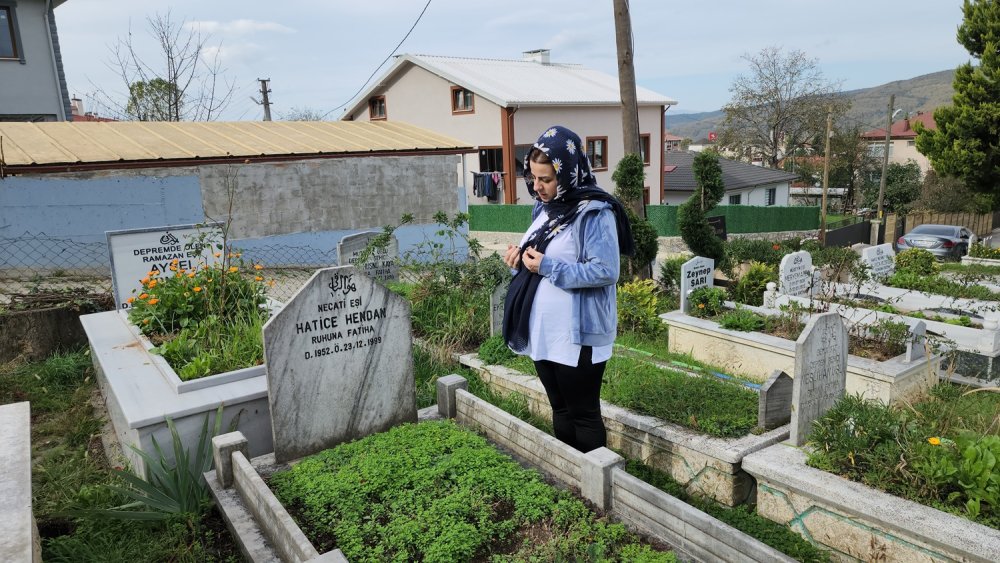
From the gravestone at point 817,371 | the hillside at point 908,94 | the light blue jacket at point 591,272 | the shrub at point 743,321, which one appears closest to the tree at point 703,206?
the shrub at point 743,321

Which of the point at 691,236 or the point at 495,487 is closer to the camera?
the point at 495,487

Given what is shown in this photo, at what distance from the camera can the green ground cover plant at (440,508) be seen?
3061 millimetres

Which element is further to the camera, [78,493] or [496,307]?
[496,307]

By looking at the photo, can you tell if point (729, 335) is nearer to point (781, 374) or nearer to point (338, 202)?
point (781, 374)

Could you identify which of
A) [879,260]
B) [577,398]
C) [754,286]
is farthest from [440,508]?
[879,260]

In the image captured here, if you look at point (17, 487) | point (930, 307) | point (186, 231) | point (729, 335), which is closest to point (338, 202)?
point (186, 231)

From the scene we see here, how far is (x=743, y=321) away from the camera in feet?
21.1

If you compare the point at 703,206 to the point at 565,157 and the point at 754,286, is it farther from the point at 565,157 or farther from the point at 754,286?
the point at 565,157

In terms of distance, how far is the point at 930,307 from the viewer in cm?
808

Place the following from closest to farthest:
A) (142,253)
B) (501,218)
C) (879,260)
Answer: (142,253) → (879,260) → (501,218)

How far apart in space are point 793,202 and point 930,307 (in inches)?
1888

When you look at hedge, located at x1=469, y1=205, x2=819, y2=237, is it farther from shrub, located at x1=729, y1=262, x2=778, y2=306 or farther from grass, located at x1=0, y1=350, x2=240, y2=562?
grass, located at x1=0, y1=350, x2=240, y2=562

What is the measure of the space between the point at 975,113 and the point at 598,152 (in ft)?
46.6

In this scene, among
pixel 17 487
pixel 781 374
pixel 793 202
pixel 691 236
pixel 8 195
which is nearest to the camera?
pixel 17 487
